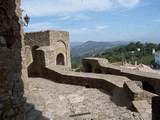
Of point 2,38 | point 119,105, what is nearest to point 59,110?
point 119,105

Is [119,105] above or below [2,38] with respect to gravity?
below

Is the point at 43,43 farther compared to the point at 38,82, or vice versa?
the point at 43,43

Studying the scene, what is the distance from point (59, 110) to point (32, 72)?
294 inches

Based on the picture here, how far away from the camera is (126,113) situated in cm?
764

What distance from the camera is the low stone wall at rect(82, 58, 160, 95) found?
441 inches

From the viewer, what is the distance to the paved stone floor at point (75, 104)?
293 inches

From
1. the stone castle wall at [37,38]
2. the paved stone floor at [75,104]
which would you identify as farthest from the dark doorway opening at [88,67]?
the paved stone floor at [75,104]

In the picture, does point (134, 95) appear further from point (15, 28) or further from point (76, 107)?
point (15, 28)

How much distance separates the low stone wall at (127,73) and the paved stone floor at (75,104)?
204cm

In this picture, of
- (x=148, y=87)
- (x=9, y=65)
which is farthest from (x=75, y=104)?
(x=9, y=65)

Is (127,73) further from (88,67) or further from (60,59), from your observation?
(60,59)

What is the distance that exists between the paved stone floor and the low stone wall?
6.70 feet

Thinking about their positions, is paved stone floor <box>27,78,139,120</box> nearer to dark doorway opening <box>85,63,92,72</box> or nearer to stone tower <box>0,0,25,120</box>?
stone tower <box>0,0,25,120</box>

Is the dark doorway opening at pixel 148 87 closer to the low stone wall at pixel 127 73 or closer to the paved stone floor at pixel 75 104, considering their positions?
the low stone wall at pixel 127 73
